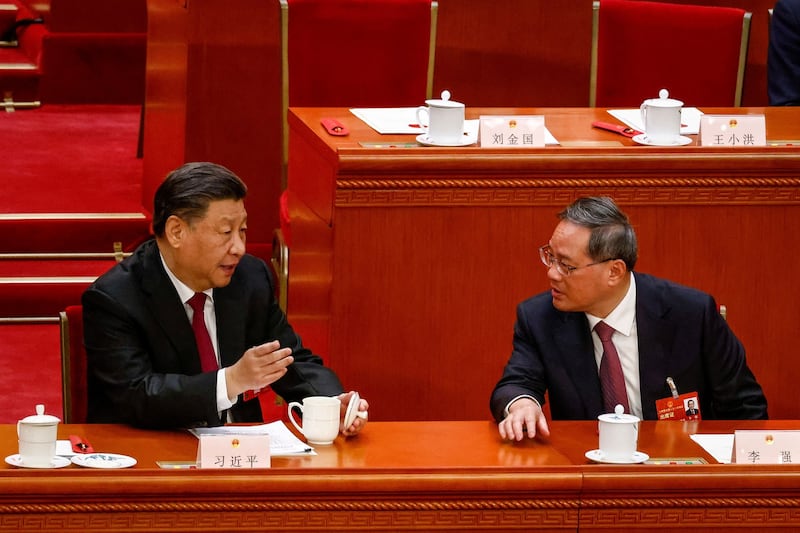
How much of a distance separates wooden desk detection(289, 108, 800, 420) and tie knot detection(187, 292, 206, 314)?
492 mm

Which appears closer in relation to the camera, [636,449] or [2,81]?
[636,449]

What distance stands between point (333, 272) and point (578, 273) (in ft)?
2.09

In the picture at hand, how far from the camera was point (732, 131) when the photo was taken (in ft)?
11.4

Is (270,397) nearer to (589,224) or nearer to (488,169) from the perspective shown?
(488,169)

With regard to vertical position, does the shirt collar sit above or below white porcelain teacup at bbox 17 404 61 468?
above

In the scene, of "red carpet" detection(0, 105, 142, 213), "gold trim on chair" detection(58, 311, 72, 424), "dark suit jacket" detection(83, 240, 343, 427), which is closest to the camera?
"dark suit jacket" detection(83, 240, 343, 427)

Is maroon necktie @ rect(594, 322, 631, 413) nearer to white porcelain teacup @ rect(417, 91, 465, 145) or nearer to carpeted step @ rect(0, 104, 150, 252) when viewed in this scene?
white porcelain teacup @ rect(417, 91, 465, 145)

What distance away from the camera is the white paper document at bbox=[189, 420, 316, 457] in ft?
8.18

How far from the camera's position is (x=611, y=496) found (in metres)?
2.40

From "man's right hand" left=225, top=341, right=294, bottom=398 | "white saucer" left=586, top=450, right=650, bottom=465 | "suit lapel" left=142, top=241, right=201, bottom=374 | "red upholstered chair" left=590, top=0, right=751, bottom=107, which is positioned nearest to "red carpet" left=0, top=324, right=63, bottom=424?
"suit lapel" left=142, top=241, right=201, bottom=374

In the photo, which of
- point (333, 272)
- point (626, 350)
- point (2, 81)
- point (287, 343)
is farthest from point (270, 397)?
point (2, 81)

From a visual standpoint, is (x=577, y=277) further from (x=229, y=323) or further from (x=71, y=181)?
(x=71, y=181)

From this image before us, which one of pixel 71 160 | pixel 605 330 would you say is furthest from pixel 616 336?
pixel 71 160

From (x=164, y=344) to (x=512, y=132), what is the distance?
989 mm
